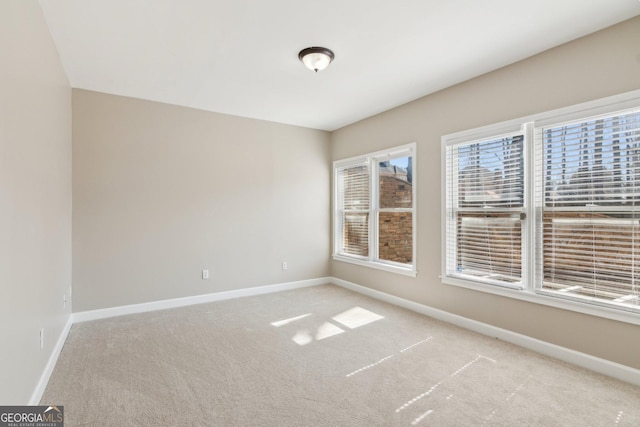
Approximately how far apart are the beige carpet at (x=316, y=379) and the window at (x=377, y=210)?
1.13 meters

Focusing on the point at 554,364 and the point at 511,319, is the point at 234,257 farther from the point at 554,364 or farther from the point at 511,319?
the point at 554,364

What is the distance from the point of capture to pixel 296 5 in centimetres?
218

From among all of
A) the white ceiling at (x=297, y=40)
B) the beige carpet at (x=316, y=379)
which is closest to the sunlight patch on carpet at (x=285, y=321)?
the beige carpet at (x=316, y=379)

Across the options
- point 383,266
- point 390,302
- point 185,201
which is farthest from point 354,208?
point 185,201

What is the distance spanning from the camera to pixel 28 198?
1.95 m

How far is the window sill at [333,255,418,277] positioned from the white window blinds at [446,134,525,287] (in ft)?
1.80

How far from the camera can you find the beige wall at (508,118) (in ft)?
7.77

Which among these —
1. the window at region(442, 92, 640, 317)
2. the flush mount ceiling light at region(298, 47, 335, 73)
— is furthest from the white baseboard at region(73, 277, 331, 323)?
the flush mount ceiling light at region(298, 47, 335, 73)

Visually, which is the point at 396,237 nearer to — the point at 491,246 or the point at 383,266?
the point at 383,266

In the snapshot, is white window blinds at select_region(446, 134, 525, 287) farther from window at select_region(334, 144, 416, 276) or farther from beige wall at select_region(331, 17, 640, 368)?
window at select_region(334, 144, 416, 276)

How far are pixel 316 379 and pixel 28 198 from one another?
7.40ft

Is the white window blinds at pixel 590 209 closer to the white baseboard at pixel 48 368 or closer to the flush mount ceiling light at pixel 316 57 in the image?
the flush mount ceiling light at pixel 316 57

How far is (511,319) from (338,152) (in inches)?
136

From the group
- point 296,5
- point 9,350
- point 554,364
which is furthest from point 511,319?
point 9,350
